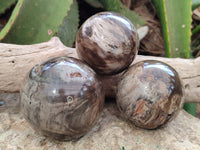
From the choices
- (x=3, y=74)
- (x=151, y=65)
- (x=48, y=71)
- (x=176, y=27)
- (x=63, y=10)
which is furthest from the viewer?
(x=176, y=27)

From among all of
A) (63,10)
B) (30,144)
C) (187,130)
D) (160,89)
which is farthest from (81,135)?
(63,10)

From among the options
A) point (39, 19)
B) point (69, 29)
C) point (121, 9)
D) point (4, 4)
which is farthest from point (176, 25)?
point (4, 4)

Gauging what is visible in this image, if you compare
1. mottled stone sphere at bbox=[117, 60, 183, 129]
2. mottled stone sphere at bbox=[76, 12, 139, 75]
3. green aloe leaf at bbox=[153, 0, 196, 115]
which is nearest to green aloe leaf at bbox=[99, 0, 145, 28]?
green aloe leaf at bbox=[153, 0, 196, 115]

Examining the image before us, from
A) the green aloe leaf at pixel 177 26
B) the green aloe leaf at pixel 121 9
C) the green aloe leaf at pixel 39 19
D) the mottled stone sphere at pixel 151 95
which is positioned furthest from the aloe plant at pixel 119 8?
the mottled stone sphere at pixel 151 95

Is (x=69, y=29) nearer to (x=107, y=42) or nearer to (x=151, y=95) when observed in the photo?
(x=107, y=42)

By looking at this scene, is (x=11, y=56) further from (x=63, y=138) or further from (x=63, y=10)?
(x=63, y=138)

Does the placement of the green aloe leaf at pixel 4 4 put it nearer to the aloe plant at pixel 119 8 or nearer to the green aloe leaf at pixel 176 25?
the aloe plant at pixel 119 8

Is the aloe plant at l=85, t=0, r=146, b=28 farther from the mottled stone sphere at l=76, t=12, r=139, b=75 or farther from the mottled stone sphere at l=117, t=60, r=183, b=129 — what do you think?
the mottled stone sphere at l=117, t=60, r=183, b=129
